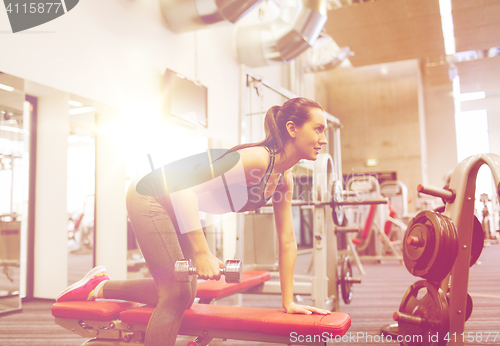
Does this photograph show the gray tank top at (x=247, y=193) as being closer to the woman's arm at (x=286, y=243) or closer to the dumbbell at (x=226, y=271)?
the woman's arm at (x=286, y=243)

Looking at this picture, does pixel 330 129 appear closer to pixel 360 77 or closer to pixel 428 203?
pixel 428 203

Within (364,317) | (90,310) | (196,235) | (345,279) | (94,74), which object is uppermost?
(94,74)

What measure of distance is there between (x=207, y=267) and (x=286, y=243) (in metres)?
0.47

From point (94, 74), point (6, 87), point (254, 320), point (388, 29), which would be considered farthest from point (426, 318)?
point (388, 29)

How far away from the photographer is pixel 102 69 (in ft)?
11.7

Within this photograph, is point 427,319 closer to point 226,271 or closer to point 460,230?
point 460,230

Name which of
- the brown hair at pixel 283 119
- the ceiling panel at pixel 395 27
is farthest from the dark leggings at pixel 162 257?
the ceiling panel at pixel 395 27

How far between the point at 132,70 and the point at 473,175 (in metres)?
3.20

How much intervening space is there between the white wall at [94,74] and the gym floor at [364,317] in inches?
24.4

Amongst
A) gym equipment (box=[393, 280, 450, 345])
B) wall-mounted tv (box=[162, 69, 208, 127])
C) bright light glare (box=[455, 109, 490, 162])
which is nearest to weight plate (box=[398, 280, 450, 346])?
gym equipment (box=[393, 280, 450, 345])

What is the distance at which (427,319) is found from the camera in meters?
1.76

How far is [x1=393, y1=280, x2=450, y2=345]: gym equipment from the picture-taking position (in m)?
1.70

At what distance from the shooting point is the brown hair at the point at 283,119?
1.42m

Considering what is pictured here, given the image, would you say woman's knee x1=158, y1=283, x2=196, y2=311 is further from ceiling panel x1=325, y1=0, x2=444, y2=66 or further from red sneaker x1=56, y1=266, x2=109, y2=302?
ceiling panel x1=325, y1=0, x2=444, y2=66
